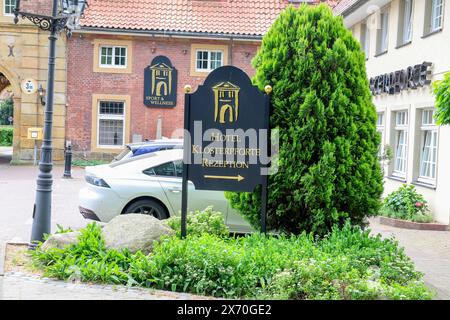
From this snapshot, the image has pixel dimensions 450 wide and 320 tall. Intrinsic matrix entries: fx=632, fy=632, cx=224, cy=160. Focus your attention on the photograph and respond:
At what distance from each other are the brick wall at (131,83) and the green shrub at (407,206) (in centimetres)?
1421

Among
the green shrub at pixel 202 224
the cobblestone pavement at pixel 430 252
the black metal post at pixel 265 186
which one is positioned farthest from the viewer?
the green shrub at pixel 202 224

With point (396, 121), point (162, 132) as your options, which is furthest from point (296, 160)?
point (162, 132)

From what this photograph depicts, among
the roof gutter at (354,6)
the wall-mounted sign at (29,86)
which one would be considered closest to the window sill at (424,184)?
the roof gutter at (354,6)

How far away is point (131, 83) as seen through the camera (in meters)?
27.3

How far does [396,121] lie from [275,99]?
10439 millimetres

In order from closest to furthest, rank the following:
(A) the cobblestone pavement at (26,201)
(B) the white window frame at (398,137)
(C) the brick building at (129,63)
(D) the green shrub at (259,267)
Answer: (D) the green shrub at (259,267), (A) the cobblestone pavement at (26,201), (B) the white window frame at (398,137), (C) the brick building at (129,63)

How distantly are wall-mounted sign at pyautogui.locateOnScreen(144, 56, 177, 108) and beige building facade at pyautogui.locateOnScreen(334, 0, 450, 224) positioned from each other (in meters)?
9.84

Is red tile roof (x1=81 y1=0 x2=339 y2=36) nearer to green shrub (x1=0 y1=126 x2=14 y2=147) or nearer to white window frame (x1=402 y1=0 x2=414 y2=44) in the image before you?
white window frame (x1=402 y1=0 x2=414 y2=44)

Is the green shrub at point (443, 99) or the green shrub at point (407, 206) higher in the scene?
the green shrub at point (443, 99)

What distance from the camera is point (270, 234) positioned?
313 inches

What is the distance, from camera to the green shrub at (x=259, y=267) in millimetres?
6129

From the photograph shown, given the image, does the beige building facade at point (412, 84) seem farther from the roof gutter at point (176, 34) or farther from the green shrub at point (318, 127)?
the roof gutter at point (176, 34)

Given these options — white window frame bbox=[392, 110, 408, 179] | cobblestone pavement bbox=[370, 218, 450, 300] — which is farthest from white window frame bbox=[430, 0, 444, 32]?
cobblestone pavement bbox=[370, 218, 450, 300]

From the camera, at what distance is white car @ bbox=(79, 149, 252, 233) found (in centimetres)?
1034
